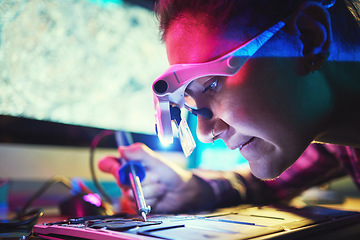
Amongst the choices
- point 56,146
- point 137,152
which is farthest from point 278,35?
point 56,146

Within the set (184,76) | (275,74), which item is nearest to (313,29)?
(275,74)

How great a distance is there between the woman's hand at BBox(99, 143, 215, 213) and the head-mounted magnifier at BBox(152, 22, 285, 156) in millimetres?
168

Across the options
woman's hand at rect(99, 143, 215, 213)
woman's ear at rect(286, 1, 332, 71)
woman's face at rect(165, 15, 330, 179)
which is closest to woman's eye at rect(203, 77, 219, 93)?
woman's face at rect(165, 15, 330, 179)

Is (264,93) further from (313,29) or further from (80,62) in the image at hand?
(80,62)

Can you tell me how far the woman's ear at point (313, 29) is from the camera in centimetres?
39

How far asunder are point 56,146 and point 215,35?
0.54 meters

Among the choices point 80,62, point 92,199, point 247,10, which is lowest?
point 92,199

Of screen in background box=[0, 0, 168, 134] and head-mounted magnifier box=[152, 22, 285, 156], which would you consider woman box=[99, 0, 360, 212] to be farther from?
screen in background box=[0, 0, 168, 134]

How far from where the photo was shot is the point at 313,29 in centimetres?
39

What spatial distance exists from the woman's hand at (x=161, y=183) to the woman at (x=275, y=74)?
0.19 metres

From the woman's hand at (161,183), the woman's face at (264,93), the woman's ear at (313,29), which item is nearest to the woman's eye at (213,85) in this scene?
the woman's face at (264,93)

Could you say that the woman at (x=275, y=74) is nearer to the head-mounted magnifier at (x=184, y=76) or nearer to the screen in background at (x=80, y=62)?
the head-mounted magnifier at (x=184, y=76)

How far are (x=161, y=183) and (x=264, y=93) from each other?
36 centimetres

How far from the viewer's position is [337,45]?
17.2 inches
